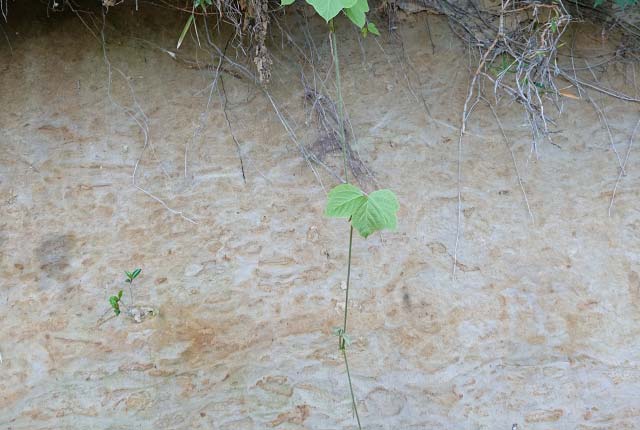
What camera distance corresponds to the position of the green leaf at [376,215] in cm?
152

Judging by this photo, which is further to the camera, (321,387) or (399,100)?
(399,100)

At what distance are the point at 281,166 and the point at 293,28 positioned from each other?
48cm

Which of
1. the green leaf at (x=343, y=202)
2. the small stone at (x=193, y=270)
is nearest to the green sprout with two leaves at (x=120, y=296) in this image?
the small stone at (x=193, y=270)

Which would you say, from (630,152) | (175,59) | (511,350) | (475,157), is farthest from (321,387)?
(630,152)

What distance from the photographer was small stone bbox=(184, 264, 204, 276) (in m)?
2.12

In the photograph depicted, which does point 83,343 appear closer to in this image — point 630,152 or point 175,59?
point 175,59

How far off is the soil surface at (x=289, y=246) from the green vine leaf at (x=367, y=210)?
2.07 ft

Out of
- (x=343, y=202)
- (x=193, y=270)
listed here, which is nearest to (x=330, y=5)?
(x=343, y=202)

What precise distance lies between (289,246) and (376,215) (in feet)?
2.27

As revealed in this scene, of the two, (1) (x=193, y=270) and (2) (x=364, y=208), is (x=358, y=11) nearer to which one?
(2) (x=364, y=208)

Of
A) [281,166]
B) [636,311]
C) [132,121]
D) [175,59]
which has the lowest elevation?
[636,311]

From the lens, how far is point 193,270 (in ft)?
6.95

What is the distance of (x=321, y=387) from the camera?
208 cm

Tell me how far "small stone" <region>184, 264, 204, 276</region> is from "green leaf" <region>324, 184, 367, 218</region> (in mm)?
709
